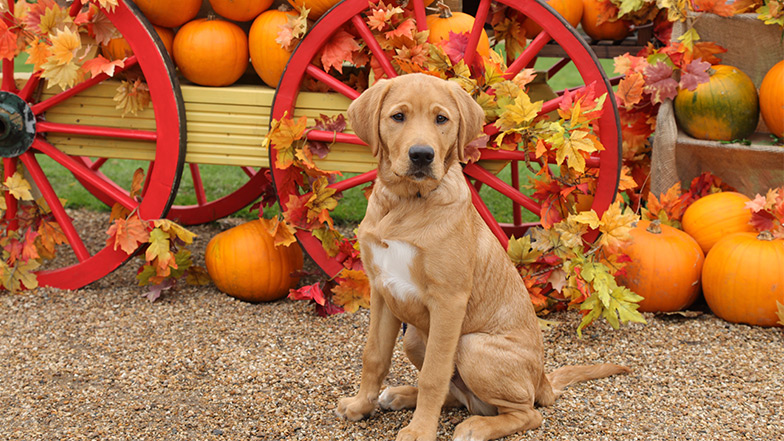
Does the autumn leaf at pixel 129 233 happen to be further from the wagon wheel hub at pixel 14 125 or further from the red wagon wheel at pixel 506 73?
the red wagon wheel at pixel 506 73

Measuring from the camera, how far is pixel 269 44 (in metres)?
3.74

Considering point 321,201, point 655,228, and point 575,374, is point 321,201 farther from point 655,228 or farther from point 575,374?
point 655,228

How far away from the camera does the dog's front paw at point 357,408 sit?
2.81 m

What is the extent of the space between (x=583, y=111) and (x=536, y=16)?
20.5 inches

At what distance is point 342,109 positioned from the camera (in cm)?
373

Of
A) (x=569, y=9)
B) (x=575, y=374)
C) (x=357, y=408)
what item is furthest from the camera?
(x=569, y=9)

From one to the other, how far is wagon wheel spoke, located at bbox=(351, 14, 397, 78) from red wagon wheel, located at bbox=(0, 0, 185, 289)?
0.98 metres

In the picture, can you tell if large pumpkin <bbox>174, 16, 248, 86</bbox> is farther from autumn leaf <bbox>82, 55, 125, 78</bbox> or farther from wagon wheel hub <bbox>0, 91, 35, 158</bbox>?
wagon wheel hub <bbox>0, 91, 35, 158</bbox>

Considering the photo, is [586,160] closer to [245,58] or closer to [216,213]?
[245,58]

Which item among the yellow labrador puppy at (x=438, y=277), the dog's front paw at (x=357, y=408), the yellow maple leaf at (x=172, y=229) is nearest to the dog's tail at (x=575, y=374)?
the yellow labrador puppy at (x=438, y=277)

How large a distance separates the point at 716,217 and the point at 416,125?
2336 millimetres

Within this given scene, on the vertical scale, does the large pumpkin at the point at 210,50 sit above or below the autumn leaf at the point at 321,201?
above

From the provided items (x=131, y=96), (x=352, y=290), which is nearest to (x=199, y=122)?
(x=131, y=96)

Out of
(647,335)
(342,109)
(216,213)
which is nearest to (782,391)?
(647,335)
